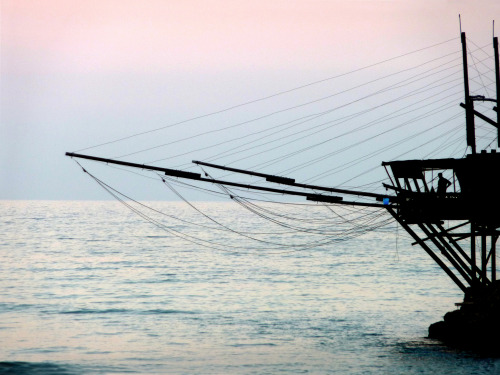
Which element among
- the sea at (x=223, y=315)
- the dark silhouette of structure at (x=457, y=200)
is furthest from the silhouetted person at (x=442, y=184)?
the sea at (x=223, y=315)

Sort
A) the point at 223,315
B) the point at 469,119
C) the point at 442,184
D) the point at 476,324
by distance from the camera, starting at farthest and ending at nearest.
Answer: the point at 223,315 → the point at 469,119 → the point at 442,184 → the point at 476,324

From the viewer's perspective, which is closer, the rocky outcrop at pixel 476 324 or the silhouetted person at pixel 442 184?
the rocky outcrop at pixel 476 324

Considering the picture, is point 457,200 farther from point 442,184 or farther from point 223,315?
point 223,315

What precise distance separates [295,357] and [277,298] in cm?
2243

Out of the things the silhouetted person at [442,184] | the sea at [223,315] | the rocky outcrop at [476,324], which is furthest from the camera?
the silhouetted person at [442,184]

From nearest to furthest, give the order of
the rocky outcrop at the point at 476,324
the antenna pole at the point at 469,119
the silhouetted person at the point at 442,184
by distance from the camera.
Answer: the rocky outcrop at the point at 476,324
the silhouetted person at the point at 442,184
the antenna pole at the point at 469,119

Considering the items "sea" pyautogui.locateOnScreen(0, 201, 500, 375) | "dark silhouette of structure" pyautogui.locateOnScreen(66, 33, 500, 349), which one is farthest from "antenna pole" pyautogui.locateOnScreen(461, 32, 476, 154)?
"sea" pyautogui.locateOnScreen(0, 201, 500, 375)

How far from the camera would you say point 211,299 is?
49000mm

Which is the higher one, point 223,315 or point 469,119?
point 469,119

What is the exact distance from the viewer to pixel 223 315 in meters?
40.3

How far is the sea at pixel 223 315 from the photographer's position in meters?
25.8

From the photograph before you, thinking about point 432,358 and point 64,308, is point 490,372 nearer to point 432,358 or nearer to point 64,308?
point 432,358

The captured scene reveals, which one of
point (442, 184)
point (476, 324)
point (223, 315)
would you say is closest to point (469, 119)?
point (442, 184)

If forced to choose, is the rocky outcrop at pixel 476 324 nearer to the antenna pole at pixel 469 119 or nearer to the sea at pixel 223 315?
the sea at pixel 223 315
